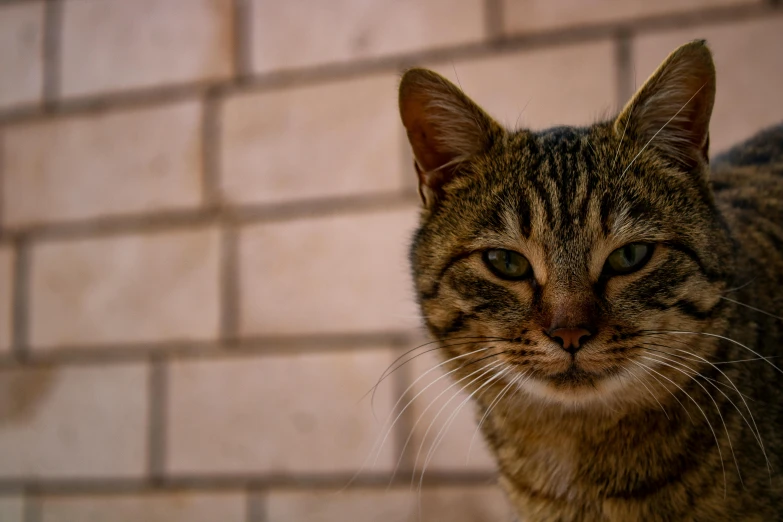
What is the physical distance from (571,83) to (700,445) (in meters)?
0.98

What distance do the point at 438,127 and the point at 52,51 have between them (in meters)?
1.46

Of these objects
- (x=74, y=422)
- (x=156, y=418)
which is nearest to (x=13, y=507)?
(x=74, y=422)

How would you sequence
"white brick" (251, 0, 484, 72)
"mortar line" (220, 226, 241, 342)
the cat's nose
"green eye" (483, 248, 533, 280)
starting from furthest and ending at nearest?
"mortar line" (220, 226, 241, 342)
"white brick" (251, 0, 484, 72)
"green eye" (483, 248, 533, 280)
the cat's nose

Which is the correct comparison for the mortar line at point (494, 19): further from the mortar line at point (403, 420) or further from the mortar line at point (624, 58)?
the mortar line at point (403, 420)

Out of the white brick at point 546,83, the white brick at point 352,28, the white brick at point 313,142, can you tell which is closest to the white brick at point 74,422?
the white brick at point 313,142

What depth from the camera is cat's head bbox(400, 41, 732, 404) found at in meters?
0.86

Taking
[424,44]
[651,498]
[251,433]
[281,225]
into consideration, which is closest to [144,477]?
[251,433]

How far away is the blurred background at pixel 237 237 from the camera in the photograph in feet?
5.64

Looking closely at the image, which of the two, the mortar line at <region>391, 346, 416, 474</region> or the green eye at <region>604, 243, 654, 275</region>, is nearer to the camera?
the green eye at <region>604, 243, 654, 275</region>

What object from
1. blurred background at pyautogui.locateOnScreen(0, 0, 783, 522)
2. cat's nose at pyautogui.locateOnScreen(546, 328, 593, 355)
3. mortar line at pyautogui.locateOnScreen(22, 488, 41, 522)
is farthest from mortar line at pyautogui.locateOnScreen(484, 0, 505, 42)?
mortar line at pyautogui.locateOnScreen(22, 488, 41, 522)

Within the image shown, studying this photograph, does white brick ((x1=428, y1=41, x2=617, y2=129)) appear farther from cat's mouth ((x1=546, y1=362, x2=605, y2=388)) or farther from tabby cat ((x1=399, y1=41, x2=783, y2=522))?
cat's mouth ((x1=546, y1=362, x2=605, y2=388))

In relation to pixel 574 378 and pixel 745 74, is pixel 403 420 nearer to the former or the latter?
pixel 574 378

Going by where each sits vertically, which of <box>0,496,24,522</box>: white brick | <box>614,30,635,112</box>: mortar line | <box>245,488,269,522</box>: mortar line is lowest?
<box>0,496,24,522</box>: white brick

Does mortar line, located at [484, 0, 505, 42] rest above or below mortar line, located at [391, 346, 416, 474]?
above
